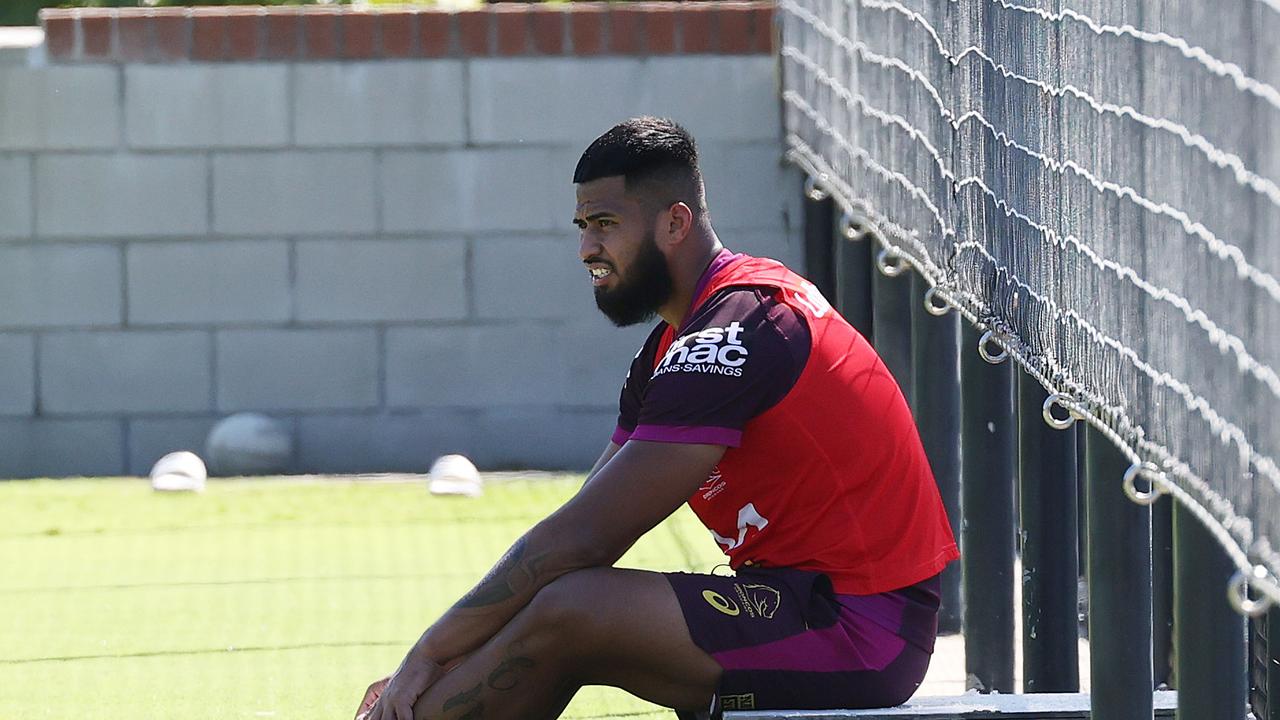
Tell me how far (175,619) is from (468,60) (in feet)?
10.4

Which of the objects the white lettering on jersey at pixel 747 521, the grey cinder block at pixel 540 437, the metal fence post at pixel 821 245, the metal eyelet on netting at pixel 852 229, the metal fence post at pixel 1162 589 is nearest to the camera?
the white lettering on jersey at pixel 747 521

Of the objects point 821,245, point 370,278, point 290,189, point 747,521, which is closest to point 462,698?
point 747,521

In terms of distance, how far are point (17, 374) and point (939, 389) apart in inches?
172

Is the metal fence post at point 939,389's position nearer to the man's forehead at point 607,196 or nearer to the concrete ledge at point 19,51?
the man's forehead at point 607,196

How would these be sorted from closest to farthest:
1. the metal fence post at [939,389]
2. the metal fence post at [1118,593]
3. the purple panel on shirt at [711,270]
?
the metal fence post at [1118,593]
the purple panel on shirt at [711,270]
the metal fence post at [939,389]

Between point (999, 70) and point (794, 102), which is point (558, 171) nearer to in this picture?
point (794, 102)

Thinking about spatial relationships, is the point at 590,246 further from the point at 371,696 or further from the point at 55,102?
the point at 55,102

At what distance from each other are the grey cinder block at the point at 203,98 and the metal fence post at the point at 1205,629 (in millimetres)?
5876

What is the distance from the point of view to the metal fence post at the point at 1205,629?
240cm

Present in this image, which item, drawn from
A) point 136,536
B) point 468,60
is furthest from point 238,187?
point 136,536

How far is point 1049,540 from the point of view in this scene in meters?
3.67

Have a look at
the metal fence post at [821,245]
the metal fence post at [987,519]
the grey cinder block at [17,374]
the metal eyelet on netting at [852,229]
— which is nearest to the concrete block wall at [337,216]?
the grey cinder block at [17,374]

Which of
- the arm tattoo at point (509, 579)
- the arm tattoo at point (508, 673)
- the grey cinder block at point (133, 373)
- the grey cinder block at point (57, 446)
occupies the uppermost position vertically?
the arm tattoo at point (509, 579)

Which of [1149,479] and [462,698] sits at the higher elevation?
[1149,479]
